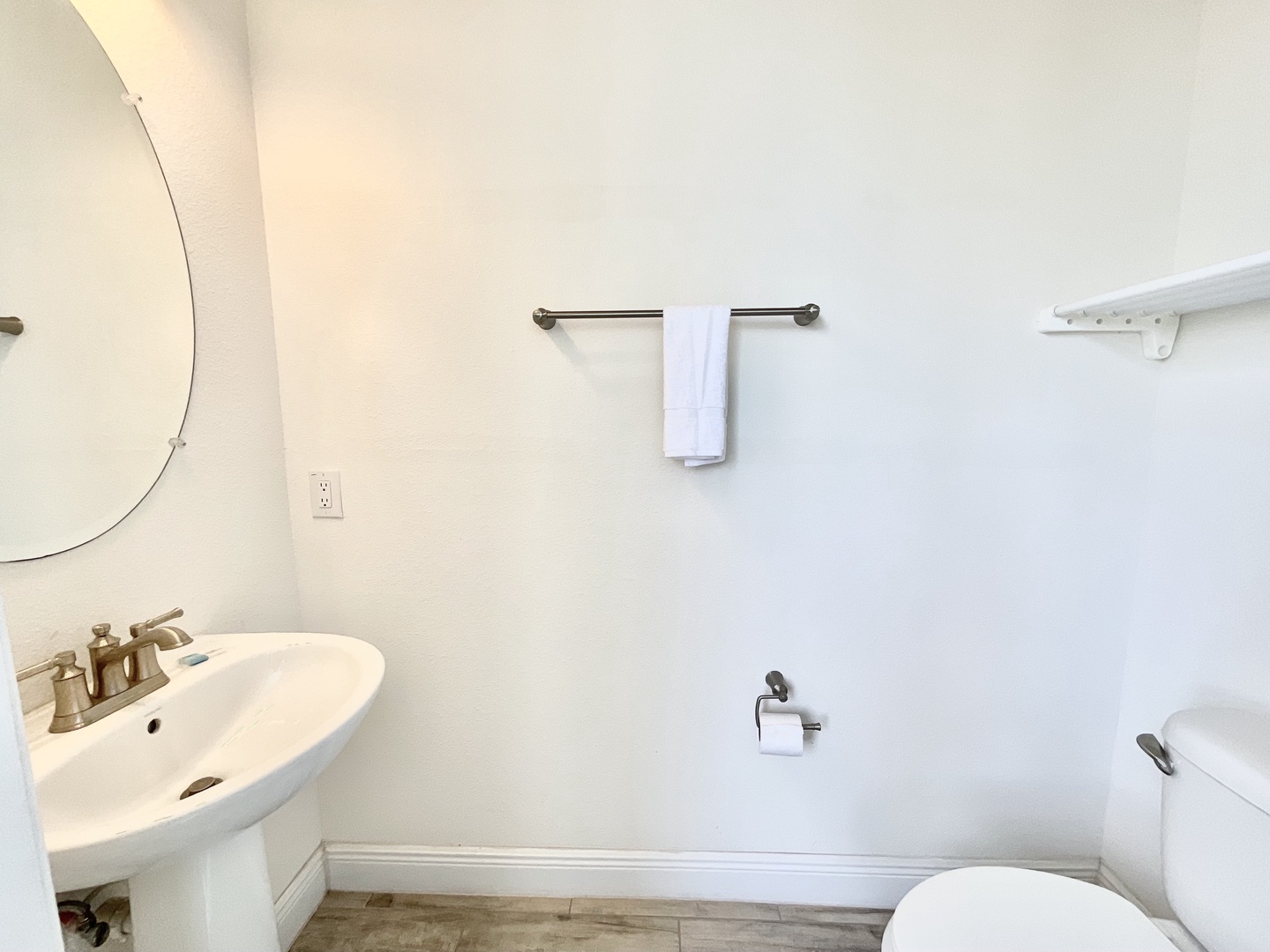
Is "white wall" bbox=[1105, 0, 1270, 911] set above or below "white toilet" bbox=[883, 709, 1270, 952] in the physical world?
above

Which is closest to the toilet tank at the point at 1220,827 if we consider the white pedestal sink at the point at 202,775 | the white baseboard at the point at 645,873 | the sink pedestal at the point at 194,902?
the white baseboard at the point at 645,873

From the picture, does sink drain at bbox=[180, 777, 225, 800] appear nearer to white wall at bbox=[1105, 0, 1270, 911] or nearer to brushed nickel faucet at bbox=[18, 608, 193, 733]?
brushed nickel faucet at bbox=[18, 608, 193, 733]

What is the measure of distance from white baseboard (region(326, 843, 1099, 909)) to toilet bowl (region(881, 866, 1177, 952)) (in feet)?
1.76

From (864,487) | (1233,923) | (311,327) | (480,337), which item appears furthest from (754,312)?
(1233,923)

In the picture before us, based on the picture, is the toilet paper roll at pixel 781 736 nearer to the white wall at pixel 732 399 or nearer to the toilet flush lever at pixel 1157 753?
the white wall at pixel 732 399

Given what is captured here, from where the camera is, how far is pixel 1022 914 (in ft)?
3.23

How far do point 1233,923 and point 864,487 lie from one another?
931 mm

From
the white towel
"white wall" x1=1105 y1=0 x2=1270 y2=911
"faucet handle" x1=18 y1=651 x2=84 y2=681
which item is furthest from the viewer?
the white towel

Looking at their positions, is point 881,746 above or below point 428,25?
below

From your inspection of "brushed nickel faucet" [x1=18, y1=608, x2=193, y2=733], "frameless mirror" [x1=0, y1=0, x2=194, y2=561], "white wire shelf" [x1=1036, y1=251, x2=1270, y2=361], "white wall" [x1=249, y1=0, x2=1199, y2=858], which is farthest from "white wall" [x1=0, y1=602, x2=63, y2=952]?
"white wire shelf" [x1=1036, y1=251, x2=1270, y2=361]

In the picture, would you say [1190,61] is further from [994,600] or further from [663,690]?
[663,690]

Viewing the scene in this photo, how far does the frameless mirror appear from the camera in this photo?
88 centimetres

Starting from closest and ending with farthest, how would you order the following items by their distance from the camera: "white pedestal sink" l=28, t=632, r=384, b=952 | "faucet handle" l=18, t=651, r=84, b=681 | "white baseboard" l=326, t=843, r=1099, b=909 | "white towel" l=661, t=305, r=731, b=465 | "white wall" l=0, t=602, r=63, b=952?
"white wall" l=0, t=602, r=63, b=952, "white pedestal sink" l=28, t=632, r=384, b=952, "faucet handle" l=18, t=651, r=84, b=681, "white towel" l=661, t=305, r=731, b=465, "white baseboard" l=326, t=843, r=1099, b=909

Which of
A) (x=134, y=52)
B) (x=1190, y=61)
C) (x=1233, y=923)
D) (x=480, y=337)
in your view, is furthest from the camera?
(x=480, y=337)
